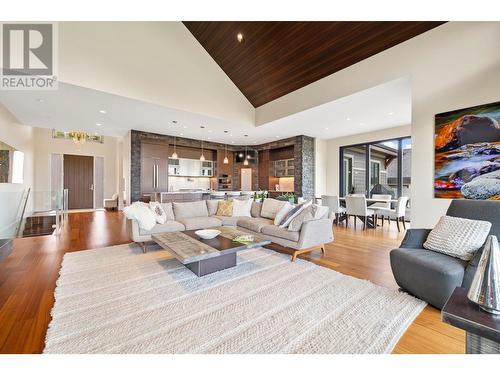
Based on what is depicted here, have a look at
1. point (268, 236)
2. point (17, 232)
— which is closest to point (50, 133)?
point (17, 232)

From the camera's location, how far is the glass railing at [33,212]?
4438 millimetres

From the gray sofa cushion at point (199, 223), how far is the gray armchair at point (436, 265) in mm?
3084

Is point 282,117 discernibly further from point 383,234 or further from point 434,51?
point 383,234

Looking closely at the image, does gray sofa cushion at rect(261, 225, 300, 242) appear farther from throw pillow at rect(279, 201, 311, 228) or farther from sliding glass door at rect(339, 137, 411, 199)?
sliding glass door at rect(339, 137, 411, 199)

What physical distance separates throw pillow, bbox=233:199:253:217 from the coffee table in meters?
1.70

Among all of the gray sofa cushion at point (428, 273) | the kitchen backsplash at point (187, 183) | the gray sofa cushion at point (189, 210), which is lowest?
the gray sofa cushion at point (428, 273)

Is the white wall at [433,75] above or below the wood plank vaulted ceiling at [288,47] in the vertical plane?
below

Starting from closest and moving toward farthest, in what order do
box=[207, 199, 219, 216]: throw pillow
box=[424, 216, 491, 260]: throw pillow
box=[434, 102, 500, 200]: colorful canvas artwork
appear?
box=[424, 216, 491, 260]: throw pillow < box=[434, 102, 500, 200]: colorful canvas artwork < box=[207, 199, 219, 216]: throw pillow

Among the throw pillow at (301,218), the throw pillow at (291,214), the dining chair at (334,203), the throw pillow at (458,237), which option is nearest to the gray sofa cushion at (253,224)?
the throw pillow at (291,214)

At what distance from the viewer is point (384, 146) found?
24.5 feet

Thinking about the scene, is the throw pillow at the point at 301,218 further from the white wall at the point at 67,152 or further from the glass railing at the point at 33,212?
the white wall at the point at 67,152

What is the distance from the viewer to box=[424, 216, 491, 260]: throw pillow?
6.83 feet

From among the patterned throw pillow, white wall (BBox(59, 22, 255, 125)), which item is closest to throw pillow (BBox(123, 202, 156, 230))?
the patterned throw pillow
